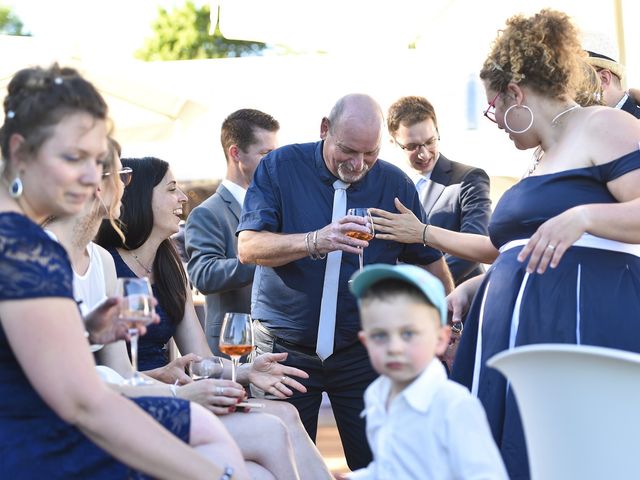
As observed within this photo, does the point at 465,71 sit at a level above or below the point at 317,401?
above

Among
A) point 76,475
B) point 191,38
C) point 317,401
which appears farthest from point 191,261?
point 191,38

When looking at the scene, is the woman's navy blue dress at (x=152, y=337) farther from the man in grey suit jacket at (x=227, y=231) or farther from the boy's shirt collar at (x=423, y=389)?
the boy's shirt collar at (x=423, y=389)

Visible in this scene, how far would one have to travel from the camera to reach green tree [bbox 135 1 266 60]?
1393 inches

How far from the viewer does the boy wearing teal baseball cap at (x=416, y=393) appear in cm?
201

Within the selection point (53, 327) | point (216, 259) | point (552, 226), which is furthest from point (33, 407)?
point (216, 259)

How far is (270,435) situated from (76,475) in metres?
1.27

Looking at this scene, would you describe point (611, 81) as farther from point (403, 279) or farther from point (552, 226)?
point (403, 279)

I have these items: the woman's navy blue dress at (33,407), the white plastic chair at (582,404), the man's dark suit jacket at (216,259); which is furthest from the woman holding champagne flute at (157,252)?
the white plastic chair at (582,404)

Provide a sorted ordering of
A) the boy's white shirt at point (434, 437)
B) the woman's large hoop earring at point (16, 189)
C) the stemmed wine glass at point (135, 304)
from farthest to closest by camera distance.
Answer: the stemmed wine glass at point (135, 304)
the woman's large hoop earring at point (16, 189)
the boy's white shirt at point (434, 437)

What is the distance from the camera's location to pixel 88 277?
3432 mm

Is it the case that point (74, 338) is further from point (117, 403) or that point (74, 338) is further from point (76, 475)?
Answer: point (76, 475)

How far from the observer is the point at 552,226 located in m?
2.90

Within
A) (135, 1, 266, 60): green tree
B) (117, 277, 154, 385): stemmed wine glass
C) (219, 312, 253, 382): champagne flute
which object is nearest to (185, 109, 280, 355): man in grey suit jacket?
(219, 312, 253, 382): champagne flute

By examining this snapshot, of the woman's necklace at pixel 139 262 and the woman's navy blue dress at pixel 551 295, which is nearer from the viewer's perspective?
the woman's navy blue dress at pixel 551 295
